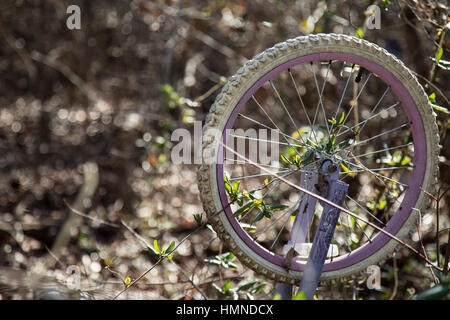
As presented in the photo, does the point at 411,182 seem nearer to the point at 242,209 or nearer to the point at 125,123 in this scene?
the point at 242,209

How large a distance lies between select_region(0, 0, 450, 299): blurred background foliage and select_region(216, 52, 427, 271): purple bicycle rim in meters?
0.87

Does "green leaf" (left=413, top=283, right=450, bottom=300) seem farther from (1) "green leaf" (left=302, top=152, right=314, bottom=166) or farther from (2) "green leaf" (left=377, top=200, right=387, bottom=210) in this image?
(2) "green leaf" (left=377, top=200, right=387, bottom=210)

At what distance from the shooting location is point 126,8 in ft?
16.9

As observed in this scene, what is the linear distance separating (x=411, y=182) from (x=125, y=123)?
2.79 metres

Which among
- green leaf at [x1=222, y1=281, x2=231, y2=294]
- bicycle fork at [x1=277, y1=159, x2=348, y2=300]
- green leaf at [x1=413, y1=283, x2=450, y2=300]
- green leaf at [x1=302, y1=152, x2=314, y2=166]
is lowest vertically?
green leaf at [x1=222, y1=281, x2=231, y2=294]

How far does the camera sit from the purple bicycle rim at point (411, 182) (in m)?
1.78

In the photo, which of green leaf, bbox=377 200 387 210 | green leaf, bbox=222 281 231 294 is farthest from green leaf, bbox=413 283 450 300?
green leaf, bbox=377 200 387 210

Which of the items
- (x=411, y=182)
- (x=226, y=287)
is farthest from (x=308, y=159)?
(x=226, y=287)

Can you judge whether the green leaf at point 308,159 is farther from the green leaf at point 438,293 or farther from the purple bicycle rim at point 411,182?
the green leaf at point 438,293

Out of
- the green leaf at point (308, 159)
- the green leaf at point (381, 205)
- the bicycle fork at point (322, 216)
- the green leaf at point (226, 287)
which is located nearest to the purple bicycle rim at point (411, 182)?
the bicycle fork at point (322, 216)

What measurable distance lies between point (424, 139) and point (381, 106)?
7.80ft

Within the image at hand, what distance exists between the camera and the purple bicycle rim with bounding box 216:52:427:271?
1777 mm
